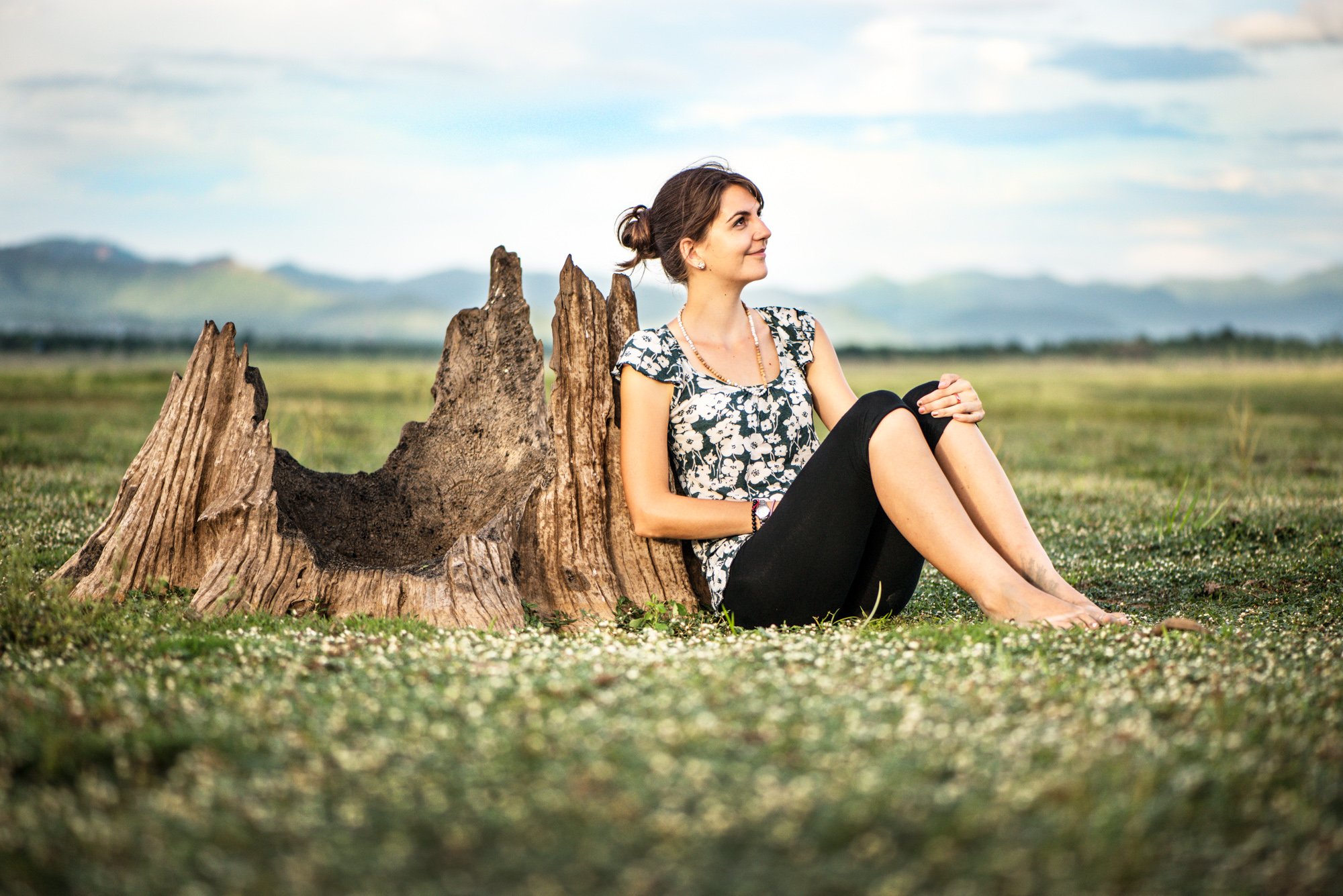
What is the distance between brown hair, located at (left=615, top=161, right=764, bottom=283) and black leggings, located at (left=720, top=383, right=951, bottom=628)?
5.95 feet

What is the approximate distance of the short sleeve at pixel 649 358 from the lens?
25.3 ft

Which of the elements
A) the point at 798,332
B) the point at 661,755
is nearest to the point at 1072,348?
the point at 798,332

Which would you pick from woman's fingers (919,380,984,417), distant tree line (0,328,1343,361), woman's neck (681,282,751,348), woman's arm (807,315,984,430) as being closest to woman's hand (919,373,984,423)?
woman's fingers (919,380,984,417)

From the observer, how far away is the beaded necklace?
8.02m

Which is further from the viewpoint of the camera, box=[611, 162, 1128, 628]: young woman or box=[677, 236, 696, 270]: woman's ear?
box=[677, 236, 696, 270]: woman's ear

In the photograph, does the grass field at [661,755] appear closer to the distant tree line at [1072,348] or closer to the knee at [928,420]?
the knee at [928,420]

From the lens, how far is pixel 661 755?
426 cm

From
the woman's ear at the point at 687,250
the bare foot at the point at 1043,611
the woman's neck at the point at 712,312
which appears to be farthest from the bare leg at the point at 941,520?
the woman's ear at the point at 687,250

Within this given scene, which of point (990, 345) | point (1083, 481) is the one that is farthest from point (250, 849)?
point (990, 345)

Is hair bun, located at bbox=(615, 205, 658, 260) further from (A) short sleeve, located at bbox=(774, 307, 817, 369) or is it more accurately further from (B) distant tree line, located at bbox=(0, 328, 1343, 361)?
(B) distant tree line, located at bbox=(0, 328, 1343, 361)

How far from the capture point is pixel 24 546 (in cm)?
948

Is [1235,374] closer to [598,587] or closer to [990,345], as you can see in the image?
[990,345]

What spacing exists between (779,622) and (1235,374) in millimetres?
64845

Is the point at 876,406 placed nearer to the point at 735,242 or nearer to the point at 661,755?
the point at 735,242
